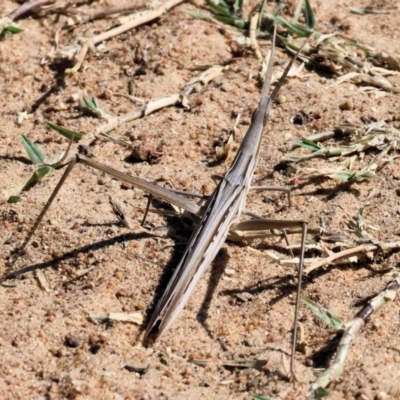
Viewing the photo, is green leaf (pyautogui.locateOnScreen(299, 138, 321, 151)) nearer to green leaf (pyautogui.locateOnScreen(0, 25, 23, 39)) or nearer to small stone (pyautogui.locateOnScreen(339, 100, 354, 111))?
small stone (pyautogui.locateOnScreen(339, 100, 354, 111))

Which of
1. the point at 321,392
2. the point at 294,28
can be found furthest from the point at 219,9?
the point at 321,392

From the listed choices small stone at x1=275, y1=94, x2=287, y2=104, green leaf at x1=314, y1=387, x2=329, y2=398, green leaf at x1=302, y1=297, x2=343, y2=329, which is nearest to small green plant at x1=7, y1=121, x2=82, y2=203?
small stone at x1=275, y1=94, x2=287, y2=104

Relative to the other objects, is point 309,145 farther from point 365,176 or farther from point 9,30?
point 9,30

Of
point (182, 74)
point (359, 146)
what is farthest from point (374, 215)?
point (182, 74)

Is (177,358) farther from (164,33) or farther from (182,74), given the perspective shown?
(164,33)

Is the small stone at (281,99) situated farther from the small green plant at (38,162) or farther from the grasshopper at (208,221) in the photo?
the small green plant at (38,162)
